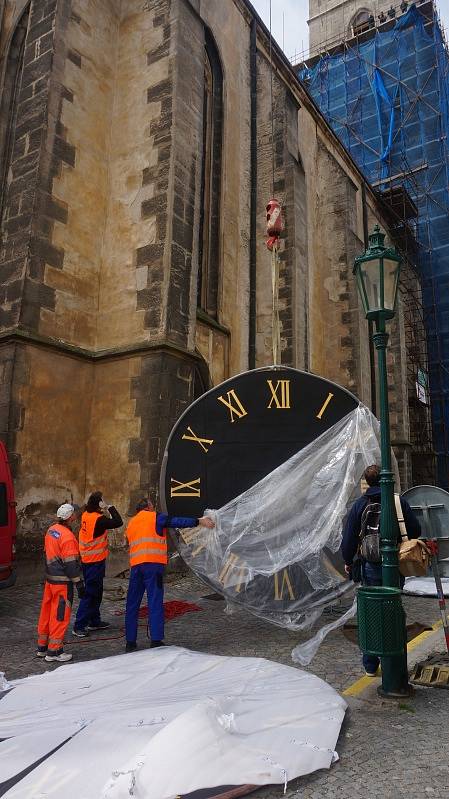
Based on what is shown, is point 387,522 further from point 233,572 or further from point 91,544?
point 91,544

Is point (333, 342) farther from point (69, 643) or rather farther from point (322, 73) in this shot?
point (322, 73)

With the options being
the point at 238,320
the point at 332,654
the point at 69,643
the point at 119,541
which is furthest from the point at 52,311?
the point at 332,654

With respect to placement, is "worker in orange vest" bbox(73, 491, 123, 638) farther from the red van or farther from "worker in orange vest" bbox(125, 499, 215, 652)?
the red van

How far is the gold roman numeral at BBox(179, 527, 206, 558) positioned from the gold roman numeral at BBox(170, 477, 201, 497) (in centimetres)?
45

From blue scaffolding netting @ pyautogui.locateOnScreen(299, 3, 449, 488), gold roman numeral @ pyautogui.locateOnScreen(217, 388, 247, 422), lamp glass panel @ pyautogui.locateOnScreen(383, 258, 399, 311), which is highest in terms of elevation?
blue scaffolding netting @ pyautogui.locateOnScreen(299, 3, 449, 488)

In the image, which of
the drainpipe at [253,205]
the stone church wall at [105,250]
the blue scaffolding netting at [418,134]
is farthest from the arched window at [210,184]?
the blue scaffolding netting at [418,134]

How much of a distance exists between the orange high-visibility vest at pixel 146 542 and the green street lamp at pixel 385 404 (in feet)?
6.43

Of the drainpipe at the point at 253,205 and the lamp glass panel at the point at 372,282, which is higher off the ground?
the drainpipe at the point at 253,205

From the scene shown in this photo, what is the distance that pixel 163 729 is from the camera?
103 inches

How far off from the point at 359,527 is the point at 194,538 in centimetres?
150

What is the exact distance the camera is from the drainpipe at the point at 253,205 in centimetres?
1287

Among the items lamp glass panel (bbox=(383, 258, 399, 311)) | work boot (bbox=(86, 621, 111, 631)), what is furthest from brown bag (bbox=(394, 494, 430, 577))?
work boot (bbox=(86, 621, 111, 631))

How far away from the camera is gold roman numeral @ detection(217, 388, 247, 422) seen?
5957 millimetres

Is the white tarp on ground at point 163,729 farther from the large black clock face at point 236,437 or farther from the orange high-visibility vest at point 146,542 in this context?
the large black clock face at point 236,437
